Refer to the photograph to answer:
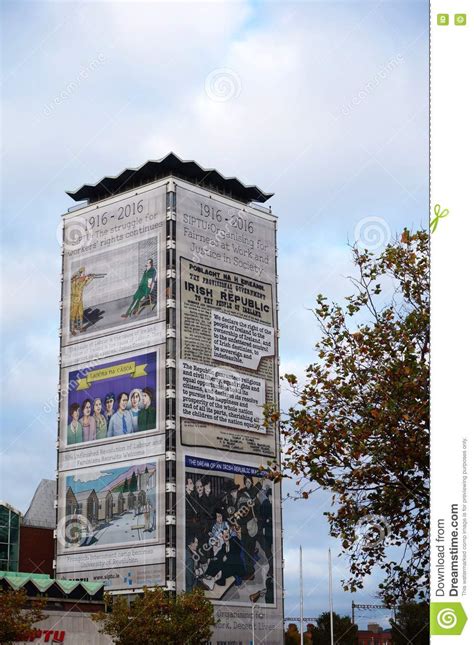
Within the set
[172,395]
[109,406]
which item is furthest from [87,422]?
[172,395]

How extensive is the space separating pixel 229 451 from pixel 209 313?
591 inches

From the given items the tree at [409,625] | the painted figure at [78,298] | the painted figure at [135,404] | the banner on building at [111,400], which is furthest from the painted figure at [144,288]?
the tree at [409,625]

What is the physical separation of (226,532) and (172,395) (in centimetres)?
1540

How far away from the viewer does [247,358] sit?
11319 centimetres

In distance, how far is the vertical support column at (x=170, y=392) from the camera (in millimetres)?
100250

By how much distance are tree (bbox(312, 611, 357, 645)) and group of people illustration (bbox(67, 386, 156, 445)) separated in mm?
31776

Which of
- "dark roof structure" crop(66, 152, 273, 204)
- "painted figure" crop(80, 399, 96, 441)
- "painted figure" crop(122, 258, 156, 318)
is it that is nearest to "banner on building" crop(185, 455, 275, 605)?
"painted figure" crop(80, 399, 96, 441)

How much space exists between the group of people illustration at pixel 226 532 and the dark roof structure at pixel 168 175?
34181mm

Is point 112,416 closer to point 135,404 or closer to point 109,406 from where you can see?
point 109,406

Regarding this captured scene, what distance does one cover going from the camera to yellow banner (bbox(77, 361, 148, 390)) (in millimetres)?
107562

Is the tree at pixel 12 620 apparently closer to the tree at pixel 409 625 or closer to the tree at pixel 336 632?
the tree at pixel 409 625

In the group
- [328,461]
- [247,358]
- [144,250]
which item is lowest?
[328,461]

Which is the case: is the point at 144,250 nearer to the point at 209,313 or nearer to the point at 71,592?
the point at 209,313
